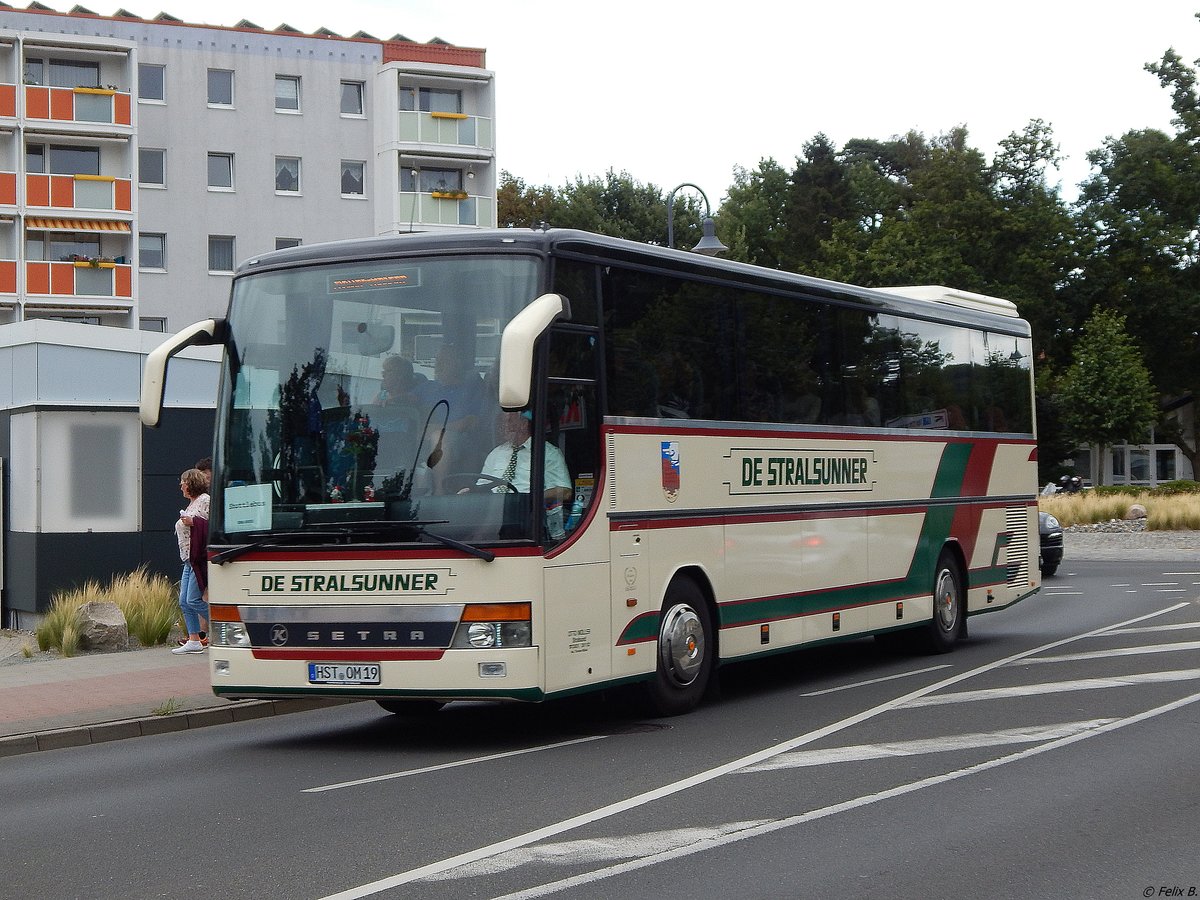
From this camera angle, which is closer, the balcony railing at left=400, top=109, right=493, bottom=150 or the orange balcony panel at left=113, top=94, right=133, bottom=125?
the orange balcony panel at left=113, top=94, right=133, bottom=125

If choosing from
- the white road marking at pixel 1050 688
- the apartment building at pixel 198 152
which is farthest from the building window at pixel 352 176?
the white road marking at pixel 1050 688

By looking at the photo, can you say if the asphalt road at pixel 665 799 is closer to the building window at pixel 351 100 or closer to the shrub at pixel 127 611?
the shrub at pixel 127 611

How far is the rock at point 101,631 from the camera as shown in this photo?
17344 millimetres

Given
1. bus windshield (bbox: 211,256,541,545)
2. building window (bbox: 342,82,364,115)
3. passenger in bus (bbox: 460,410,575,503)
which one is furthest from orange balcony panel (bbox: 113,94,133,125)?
passenger in bus (bbox: 460,410,575,503)

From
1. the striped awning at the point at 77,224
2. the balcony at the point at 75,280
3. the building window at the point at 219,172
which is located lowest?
the balcony at the point at 75,280

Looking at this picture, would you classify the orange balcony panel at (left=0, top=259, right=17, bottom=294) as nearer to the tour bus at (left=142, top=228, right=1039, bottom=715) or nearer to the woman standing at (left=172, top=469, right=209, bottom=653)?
the woman standing at (left=172, top=469, right=209, bottom=653)

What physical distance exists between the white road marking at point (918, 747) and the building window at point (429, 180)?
48.3m

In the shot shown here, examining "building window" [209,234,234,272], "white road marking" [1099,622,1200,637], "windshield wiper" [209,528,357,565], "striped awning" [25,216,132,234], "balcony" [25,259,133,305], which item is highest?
"striped awning" [25,216,132,234]

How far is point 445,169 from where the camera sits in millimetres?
58000

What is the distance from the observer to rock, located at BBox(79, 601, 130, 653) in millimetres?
17344

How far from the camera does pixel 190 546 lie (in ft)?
53.3

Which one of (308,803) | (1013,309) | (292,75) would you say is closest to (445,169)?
(292,75)

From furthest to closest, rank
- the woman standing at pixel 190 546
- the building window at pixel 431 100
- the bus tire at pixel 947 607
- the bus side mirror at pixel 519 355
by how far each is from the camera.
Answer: the building window at pixel 431 100 → the bus tire at pixel 947 607 → the woman standing at pixel 190 546 → the bus side mirror at pixel 519 355

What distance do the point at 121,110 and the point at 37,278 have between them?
6017 millimetres
